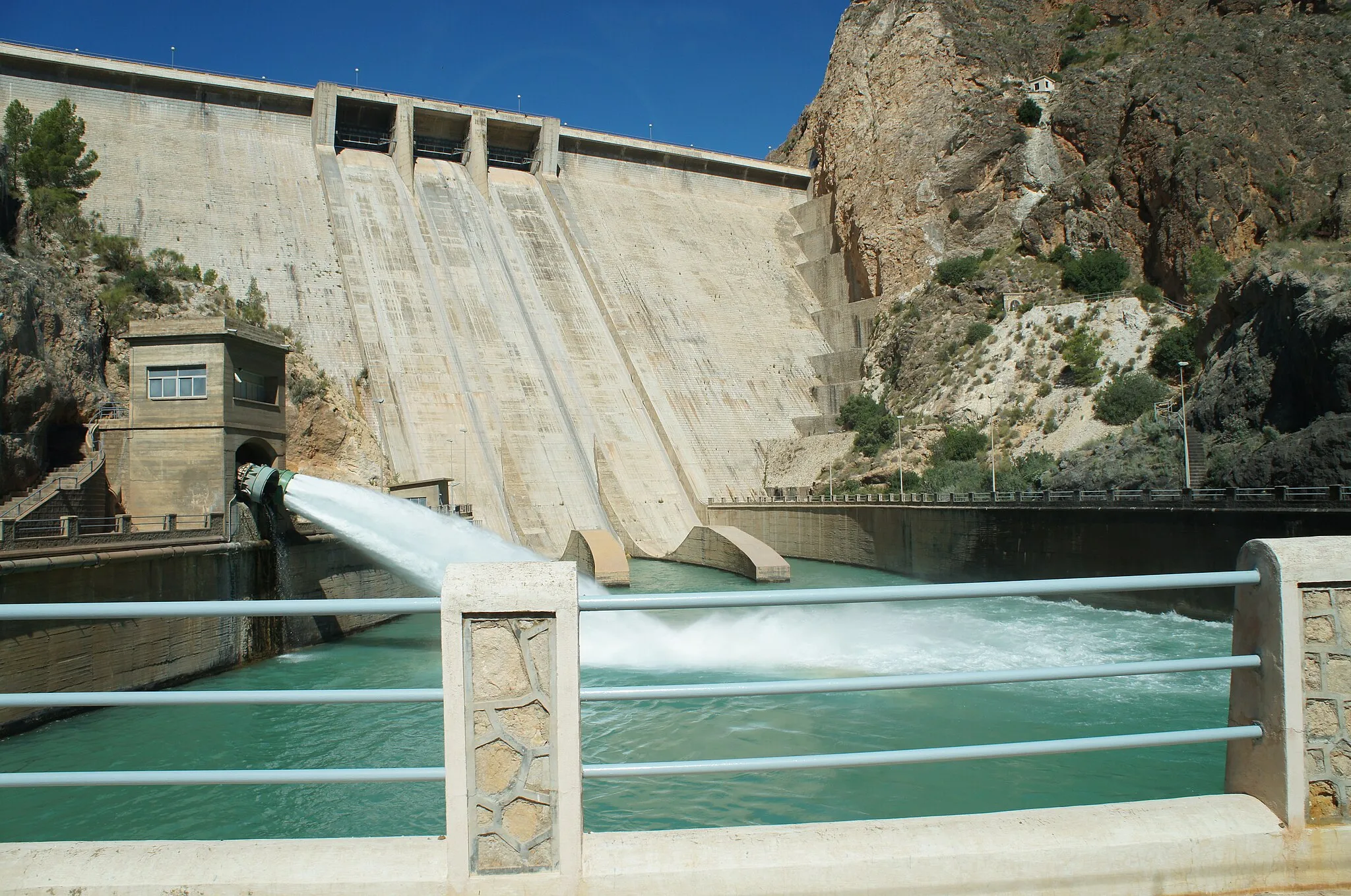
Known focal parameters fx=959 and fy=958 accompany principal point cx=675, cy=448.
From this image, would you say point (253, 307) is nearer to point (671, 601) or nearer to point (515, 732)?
point (515, 732)

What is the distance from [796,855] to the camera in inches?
111

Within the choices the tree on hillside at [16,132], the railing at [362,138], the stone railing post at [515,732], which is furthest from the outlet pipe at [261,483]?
the railing at [362,138]

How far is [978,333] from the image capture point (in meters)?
37.5

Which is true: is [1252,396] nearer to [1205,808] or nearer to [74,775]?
[1205,808]

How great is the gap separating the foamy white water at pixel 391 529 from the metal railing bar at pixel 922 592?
54.8 feet

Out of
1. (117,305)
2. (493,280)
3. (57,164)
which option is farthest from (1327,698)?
(57,164)

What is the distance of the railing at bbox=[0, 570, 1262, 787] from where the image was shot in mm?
2666

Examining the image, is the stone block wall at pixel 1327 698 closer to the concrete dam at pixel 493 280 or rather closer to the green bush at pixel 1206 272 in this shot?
the concrete dam at pixel 493 280

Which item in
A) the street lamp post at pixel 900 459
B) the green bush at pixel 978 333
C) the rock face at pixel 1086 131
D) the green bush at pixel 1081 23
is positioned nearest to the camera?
the street lamp post at pixel 900 459

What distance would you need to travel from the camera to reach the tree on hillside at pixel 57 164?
110ft

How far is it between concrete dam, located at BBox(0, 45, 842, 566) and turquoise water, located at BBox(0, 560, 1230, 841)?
49.4 ft

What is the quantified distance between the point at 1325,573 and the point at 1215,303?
2684cm

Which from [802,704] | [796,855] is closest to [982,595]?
[796,855]

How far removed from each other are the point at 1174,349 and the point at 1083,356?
2.87 meters
